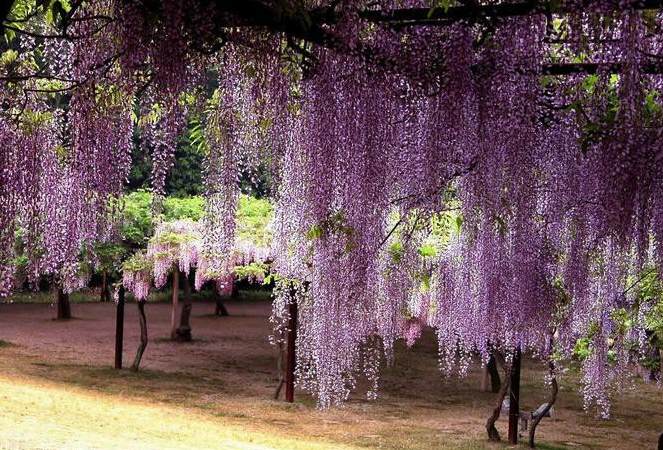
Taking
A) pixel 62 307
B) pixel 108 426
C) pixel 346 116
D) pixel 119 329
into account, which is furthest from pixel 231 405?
pixel 62 307

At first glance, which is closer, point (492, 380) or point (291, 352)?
point (291, 352)

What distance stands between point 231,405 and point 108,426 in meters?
3.26

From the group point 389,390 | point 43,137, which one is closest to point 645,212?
point 43,137

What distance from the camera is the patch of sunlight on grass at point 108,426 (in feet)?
29.3

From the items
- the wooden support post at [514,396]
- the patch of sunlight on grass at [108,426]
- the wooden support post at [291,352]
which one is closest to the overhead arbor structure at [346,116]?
the patch of sunlight on grass at [108,426]

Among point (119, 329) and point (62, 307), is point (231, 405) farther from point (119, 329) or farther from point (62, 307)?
point (62, 307)

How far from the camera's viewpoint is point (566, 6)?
289 centimetres

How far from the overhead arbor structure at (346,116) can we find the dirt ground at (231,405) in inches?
191

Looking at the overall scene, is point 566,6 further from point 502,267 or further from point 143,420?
point 143,420

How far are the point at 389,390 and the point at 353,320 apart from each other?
1156 cm

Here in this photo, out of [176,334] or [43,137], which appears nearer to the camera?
[43,137]

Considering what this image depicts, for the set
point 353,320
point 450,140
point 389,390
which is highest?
point 450,140

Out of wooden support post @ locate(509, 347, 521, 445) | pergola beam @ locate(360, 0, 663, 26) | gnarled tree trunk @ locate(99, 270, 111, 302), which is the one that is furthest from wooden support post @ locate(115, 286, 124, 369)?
gnarled tree trunk @ locate(99, 270, 111, 302)

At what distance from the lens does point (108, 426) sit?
10164 millimetres
